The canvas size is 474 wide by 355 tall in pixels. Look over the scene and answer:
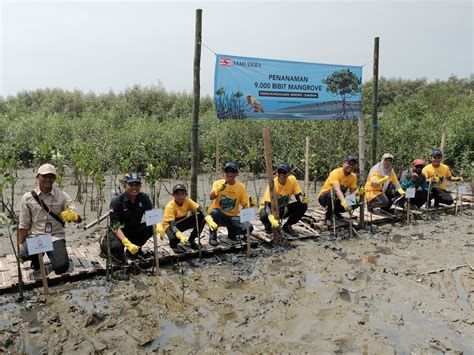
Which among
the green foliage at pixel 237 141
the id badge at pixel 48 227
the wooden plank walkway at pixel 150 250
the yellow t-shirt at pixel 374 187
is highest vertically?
the green foliage at pixel 237 141

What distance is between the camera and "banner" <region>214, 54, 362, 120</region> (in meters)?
7.05

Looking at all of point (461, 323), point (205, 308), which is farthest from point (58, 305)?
point (461, 323)

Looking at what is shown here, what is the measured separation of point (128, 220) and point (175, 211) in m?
0.66

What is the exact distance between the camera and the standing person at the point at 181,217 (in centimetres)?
555

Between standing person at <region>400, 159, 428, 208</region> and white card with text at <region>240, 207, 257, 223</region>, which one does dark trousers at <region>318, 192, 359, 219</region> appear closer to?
standing person at <region>400, 159, 428, 208</region>

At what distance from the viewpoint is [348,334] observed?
382 cm

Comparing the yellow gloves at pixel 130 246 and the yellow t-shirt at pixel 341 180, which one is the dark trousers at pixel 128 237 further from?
the yellow t-shirt at pixel 341 180

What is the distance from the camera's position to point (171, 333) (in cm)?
385

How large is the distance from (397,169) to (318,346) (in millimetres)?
10072

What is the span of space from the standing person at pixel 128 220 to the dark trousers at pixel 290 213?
1863 mm

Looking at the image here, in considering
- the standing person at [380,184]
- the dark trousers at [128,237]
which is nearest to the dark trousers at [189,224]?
the dark trousers at [128,237]

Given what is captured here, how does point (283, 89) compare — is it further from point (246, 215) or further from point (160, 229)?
point (160, 229)

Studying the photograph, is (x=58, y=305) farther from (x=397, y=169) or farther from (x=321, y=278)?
(x=397, y=169)

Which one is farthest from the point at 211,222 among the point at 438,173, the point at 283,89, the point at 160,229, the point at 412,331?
the point at 438,173
